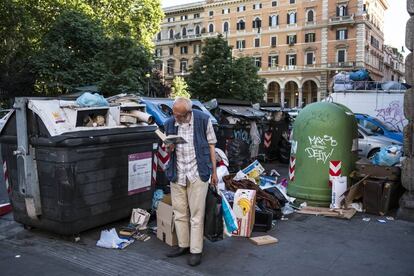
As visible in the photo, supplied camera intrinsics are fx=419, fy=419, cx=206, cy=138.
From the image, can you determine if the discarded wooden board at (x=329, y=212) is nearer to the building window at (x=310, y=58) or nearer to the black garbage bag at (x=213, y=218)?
the black garbage bag at (x=213, y=218)

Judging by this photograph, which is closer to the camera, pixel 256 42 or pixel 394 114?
pixel 394 114

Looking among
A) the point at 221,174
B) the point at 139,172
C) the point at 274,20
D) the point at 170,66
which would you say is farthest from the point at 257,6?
the point at 139,172

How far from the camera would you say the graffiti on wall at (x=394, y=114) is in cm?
1578

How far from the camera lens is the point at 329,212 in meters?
6.72

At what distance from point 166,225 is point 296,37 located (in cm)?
6443

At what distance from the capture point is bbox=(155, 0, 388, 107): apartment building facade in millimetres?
60938

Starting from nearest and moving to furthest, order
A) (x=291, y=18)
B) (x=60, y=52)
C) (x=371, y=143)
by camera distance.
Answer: (x=371, y=143)
(x=60, y=52)
(x=291, y=18)

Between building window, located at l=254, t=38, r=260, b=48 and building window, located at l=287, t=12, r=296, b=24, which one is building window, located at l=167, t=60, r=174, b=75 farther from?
building window, located at l=287, t=12, r=296, b=24

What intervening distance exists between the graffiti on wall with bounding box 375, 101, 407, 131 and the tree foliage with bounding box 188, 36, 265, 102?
15.6 m

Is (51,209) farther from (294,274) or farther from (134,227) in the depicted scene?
(294,274)

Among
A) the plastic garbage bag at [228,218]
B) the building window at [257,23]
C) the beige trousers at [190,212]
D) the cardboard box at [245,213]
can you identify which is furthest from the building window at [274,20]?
the beige trousers at [190,212]

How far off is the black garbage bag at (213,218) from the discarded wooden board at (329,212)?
2.62 meters

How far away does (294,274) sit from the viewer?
4.31 m

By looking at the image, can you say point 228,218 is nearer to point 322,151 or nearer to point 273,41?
point 322,151
